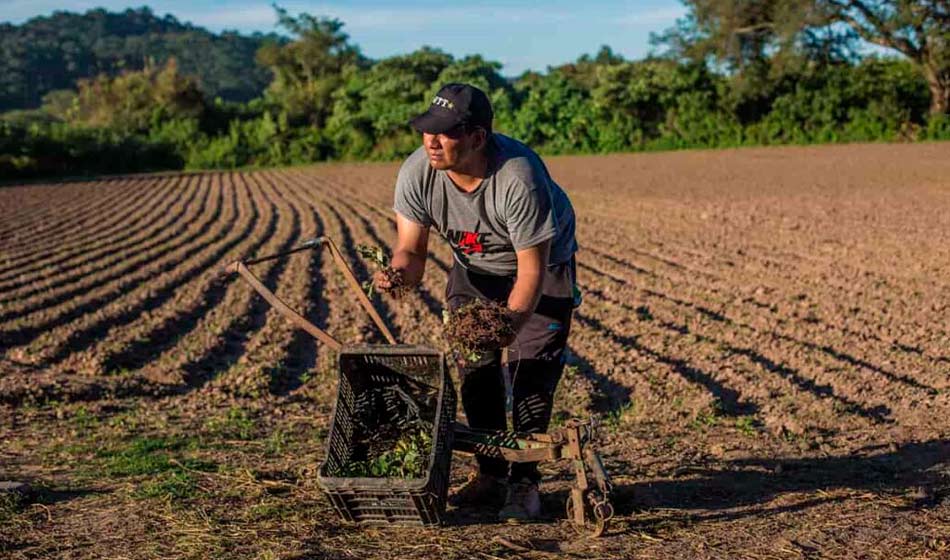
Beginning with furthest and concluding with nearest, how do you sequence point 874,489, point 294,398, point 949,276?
point 949,276
point 294,398
point 874,489

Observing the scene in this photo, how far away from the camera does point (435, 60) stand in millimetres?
51406

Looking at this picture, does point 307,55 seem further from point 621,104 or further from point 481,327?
point 481,327

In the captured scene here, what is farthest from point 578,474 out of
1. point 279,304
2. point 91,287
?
point 91,287

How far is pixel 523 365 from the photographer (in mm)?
4309

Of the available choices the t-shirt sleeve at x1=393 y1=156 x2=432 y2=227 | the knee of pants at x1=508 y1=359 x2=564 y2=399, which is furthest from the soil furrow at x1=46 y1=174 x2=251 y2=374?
the knee of pants at x1=508 y1=359 x2=564 y2=399

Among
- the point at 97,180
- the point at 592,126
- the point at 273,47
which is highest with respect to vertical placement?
the point at 273,47

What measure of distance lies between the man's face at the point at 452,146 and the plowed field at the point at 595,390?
4.38 feet

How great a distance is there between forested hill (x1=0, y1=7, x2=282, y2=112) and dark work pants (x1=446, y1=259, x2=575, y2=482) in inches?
3500

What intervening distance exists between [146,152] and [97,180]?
978 cm

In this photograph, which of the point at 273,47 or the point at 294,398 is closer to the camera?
the point at 294,398

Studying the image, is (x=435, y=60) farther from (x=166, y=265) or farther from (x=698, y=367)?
(x=698, y=367)

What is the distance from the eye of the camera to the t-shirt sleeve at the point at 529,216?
3.88 meters

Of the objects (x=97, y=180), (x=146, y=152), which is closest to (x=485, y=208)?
(x=97, y=180)

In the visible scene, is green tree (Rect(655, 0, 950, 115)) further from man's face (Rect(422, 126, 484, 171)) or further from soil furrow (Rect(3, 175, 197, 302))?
man's face (Rect(422, 126, 484, 171))
